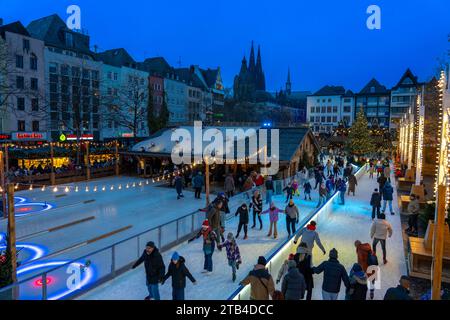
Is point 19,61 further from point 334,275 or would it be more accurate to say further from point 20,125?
point 334,275

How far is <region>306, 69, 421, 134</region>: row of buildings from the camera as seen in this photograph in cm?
8144

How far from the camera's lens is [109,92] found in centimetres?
5281

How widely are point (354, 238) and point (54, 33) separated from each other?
46768 mm

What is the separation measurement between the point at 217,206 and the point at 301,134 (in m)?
20.3

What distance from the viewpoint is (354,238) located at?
43.0ft

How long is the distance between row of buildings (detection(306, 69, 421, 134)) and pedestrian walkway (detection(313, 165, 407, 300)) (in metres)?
64.5

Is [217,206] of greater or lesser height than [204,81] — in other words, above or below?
below

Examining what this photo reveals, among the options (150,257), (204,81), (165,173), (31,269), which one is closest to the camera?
(150,257)

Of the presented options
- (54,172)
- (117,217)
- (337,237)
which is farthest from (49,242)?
(54,172)

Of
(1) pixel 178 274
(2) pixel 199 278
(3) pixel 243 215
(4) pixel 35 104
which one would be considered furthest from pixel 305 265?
(4) pixel 35 104

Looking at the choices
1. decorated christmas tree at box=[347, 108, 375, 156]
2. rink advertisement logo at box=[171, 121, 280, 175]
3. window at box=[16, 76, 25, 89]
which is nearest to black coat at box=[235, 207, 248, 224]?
rink advertisement logo at box=[171, 121, 280, 175]

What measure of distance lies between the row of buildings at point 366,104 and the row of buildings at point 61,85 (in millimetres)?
45593

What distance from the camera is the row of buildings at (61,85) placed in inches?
1521
